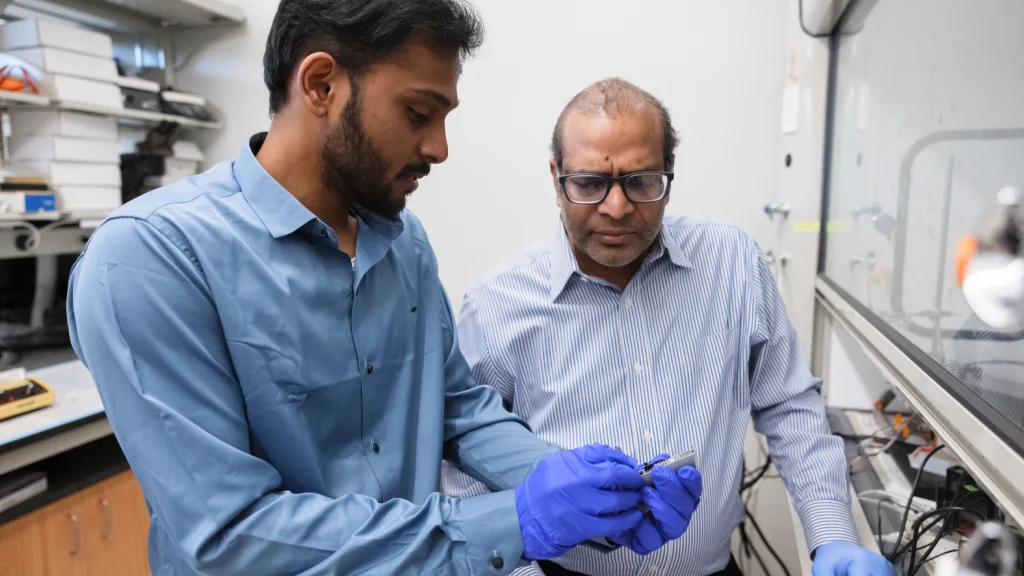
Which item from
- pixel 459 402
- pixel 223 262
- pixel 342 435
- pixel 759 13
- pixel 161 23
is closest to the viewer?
pixel 223 262

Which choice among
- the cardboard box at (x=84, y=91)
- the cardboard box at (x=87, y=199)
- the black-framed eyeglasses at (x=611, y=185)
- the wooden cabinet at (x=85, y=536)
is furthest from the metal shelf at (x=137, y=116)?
the black-framed eyeglasses at (x=611, y=185)

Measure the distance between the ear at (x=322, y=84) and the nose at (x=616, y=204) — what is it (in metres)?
0.53

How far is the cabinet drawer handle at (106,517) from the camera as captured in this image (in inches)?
69.1

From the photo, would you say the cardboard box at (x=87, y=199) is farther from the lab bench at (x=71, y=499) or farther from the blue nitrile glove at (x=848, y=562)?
the blue nitrile glove at (x=848, y=562)

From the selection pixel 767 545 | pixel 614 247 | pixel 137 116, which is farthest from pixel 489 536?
pixel 137 116

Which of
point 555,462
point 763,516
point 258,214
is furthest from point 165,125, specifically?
point 763,516

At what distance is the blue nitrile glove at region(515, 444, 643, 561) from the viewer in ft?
2.70

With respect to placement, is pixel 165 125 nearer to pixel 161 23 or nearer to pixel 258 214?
pixel 161 23

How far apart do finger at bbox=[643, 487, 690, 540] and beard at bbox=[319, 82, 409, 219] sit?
1.86 ft

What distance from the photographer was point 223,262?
800 millimetres

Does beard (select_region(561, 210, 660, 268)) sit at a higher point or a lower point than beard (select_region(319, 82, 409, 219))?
lower

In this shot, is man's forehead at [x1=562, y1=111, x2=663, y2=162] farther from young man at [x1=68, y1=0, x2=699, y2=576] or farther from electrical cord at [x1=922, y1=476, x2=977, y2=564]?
electrical cord at [x1=922, y1=476, x2=977, y2=564]

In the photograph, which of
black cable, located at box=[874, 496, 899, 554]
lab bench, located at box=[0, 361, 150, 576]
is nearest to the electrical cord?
black cable, located at box=[874, 496, 899, 554]

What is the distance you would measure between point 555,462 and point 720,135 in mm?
1546
